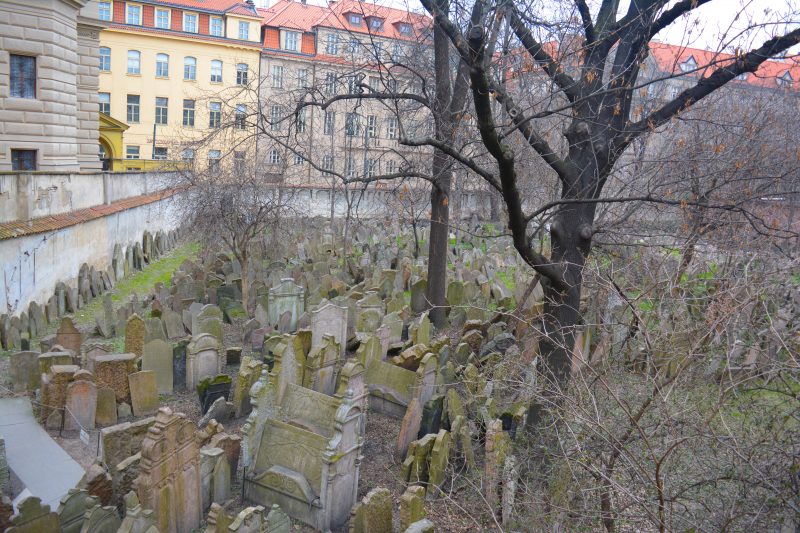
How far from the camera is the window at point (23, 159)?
739 inches

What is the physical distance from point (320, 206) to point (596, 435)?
86.6ft

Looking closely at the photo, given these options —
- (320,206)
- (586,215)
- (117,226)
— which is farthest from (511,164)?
(320,206)

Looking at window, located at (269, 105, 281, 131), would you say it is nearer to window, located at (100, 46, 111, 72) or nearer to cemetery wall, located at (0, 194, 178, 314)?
cemetery wall, located at (0, 194, 178, 314)

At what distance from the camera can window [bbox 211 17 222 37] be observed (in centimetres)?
3816

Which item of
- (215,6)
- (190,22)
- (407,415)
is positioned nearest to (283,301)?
(407,415)

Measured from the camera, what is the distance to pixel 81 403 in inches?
288

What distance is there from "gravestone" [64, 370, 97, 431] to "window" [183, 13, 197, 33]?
35053 mm

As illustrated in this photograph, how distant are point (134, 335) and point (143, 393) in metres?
1.33

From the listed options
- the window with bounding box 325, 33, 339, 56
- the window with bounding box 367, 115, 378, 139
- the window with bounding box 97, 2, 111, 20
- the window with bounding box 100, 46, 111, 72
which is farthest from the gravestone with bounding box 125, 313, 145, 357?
the window with bounding box 97, 2, 111, 20

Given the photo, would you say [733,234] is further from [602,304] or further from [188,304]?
[188,304]

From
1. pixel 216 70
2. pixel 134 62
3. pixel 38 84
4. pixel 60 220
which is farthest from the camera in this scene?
pixel 216 70

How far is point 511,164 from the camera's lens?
5617mm

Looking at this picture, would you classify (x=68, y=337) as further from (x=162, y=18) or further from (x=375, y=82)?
(x=162, y=18)

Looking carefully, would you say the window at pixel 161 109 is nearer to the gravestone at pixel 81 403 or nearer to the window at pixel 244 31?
the window at pixel 244 31
